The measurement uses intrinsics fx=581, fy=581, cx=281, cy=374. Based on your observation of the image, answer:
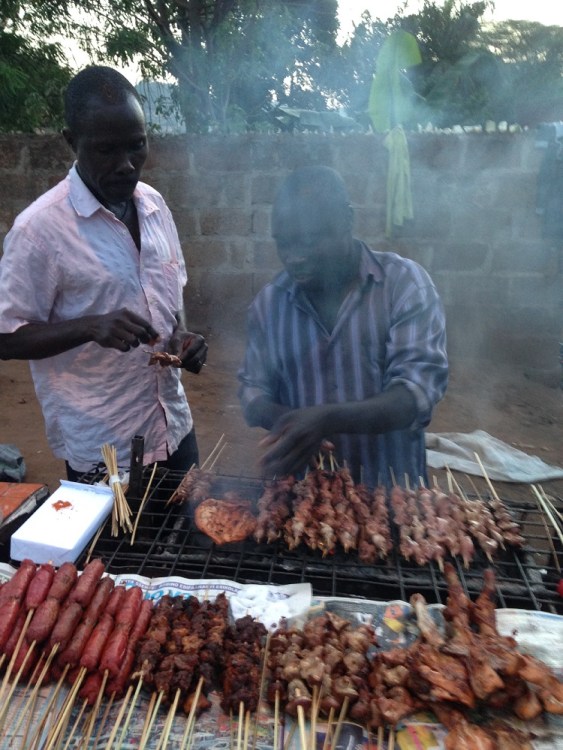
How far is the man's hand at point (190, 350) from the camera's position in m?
3.50

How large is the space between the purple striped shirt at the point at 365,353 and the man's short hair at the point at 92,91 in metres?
1.38

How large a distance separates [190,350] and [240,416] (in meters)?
4.27

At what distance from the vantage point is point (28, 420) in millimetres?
7594

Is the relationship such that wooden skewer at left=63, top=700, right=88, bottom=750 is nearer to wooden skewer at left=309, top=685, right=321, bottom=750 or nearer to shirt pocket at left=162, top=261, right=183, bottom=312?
wooden skewer at left=309, top=685, right=321, bottom=750

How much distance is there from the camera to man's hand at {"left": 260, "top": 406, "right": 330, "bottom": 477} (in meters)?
2.89

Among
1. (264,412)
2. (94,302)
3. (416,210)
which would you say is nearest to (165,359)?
(94,302)

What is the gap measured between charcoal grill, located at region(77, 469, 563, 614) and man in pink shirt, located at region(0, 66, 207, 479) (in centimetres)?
89

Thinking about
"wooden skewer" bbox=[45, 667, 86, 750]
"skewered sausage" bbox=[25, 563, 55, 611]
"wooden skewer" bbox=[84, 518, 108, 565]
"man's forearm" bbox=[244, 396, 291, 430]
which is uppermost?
"man's forearm" bbox=[244, 396, 291, 430]

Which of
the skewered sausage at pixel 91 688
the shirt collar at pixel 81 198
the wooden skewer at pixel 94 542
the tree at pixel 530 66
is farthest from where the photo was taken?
the tree at pixel 530 66

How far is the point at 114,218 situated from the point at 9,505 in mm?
1753

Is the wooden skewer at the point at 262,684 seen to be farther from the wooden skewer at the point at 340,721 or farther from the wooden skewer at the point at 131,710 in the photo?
the wooden skewer at the point at 131,710

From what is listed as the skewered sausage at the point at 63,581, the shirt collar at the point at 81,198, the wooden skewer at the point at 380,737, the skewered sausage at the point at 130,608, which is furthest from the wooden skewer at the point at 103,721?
the shirt collar at the point at 81,198

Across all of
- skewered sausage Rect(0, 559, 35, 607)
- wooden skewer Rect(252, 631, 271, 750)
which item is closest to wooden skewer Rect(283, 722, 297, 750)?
wooden skewer Rect(252, 631, 271, 750)

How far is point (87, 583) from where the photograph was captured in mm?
2443
